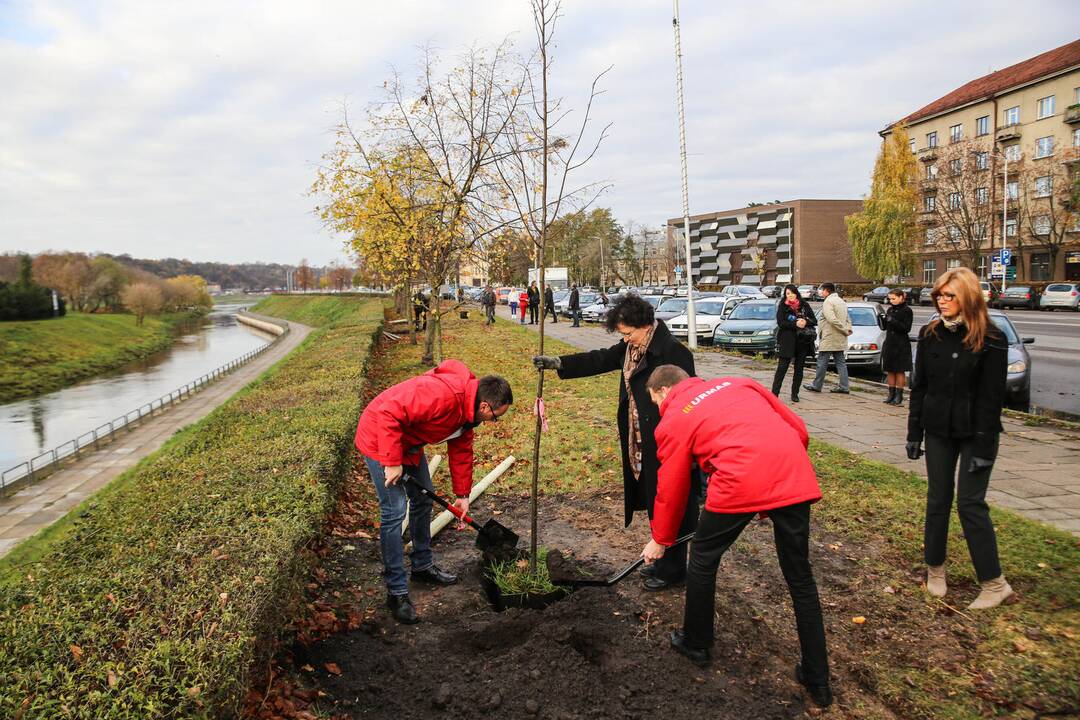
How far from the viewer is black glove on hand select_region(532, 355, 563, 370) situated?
420 centimetres

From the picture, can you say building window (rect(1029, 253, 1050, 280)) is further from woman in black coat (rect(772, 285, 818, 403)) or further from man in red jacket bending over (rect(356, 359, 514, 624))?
man in red jacket bending over (rect(356, 359, 514, 624))

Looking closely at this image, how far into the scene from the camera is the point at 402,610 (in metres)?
4.04

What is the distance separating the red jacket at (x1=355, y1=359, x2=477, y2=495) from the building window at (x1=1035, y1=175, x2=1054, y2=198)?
1855 inches

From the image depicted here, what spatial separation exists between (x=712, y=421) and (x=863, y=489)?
12.3ft

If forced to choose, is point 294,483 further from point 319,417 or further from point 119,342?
point 119,342

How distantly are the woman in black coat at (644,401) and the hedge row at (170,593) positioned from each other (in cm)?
202

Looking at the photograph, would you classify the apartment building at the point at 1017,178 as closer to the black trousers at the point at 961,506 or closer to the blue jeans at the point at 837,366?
the blue jeans at the point at 837,366

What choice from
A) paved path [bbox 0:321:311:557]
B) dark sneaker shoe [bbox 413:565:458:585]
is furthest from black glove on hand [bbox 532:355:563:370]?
paved path [bbox 0:321:311:557]

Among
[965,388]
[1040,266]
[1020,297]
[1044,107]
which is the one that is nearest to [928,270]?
[1040,266]

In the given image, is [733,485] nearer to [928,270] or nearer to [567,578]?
[567,578]

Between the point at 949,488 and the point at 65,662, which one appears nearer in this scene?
the point at 65,662

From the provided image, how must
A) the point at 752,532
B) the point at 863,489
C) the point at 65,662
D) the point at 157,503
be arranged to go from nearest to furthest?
the point at 65,662, the point at 157,503, the point at 752,532, the point at 863,489

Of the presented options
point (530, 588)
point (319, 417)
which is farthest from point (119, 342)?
point (530, 588)

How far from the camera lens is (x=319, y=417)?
7.46m
